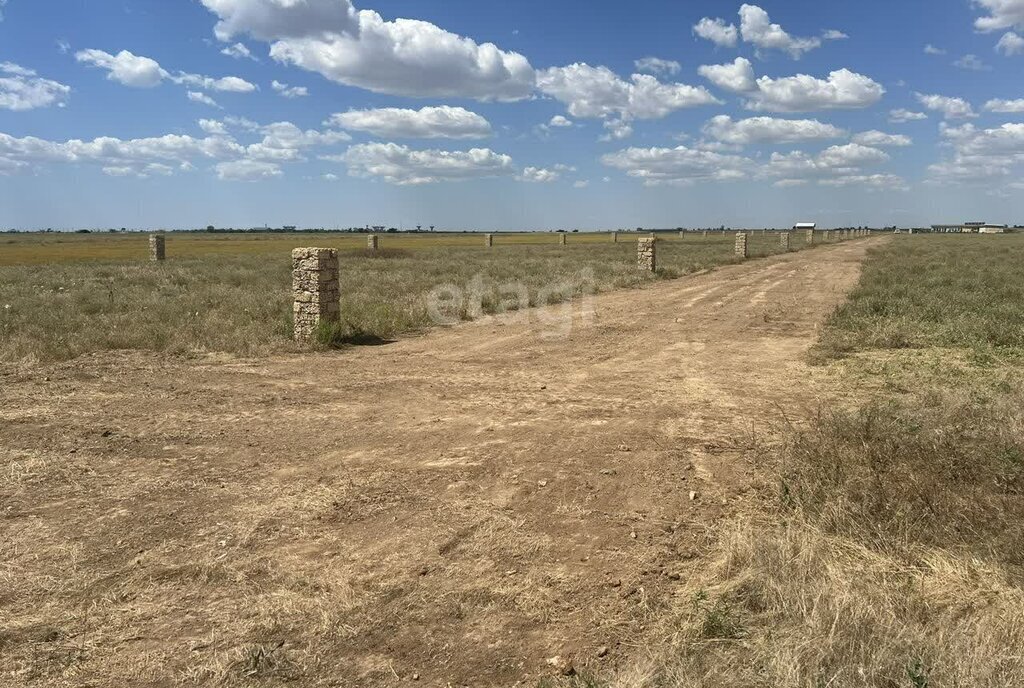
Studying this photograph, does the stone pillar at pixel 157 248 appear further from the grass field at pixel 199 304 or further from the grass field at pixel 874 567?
the grass field at pixel 874 567

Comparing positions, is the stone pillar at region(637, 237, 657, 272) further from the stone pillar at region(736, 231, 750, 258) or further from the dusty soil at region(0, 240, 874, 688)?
the dusty soil at region(0, 240, 874, 688)

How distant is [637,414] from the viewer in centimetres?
666

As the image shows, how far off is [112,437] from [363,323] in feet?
20.8

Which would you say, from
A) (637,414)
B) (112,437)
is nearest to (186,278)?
(112,437)

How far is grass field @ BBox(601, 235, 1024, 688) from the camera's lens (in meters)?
2.64

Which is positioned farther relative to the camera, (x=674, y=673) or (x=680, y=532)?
(x=680, y=532)

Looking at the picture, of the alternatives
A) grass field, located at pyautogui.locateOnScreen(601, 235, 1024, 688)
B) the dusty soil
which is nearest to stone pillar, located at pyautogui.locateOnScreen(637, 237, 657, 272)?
the dusty soil

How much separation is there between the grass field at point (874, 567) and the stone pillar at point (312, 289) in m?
7.54

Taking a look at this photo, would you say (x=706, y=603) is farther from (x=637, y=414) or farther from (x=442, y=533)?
(x=637, y=414)

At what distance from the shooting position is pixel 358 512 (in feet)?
14.7

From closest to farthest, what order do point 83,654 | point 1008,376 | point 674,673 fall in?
point 674,673, point 83,654, point 1008,376

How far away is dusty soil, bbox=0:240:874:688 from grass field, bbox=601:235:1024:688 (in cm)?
32

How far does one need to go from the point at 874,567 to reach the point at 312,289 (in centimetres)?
919

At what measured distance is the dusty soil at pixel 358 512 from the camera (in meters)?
3.06
